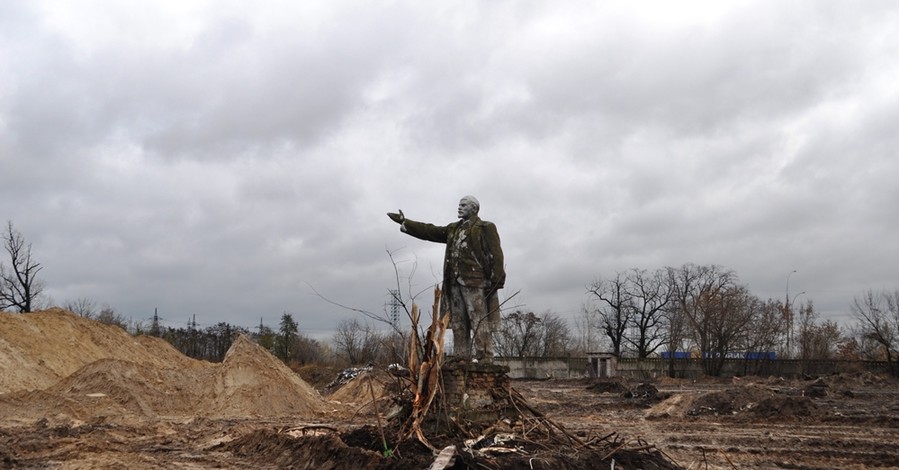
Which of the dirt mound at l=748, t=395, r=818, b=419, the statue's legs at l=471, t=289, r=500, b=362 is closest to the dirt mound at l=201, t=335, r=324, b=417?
the dirt mound at l=748, t=395, r=818, b=419

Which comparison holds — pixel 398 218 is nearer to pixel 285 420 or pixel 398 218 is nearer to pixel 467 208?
pixel 467 208

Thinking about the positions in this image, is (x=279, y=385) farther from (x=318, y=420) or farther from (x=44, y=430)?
(x=44, y=430)

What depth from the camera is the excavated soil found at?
25.8ft

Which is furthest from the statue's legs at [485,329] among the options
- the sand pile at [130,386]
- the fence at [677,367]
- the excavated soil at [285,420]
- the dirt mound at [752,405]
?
the fence at [677,367]

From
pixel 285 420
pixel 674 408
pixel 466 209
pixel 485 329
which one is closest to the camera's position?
pixel 485 329

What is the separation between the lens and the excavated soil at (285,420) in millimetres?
7871

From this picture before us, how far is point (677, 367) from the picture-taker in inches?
1641

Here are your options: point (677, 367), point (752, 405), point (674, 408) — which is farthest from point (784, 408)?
point (677, 367)

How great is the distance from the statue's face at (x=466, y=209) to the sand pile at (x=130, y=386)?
11029 millimetres

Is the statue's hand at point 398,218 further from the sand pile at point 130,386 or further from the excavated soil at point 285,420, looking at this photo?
the sand pile at point 130,386

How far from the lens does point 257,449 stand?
910 cm

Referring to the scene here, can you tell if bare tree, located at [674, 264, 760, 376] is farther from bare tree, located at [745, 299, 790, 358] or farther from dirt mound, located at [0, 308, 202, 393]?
dirt mound, located at [0, 308, 202, 393]

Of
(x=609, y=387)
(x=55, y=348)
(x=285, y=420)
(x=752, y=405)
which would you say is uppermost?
(x=55, y=348)

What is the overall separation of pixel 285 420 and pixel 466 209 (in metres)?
9.80
